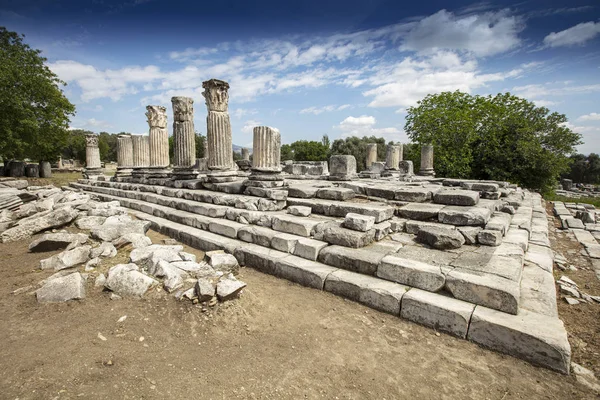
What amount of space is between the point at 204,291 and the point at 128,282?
3.24 ft

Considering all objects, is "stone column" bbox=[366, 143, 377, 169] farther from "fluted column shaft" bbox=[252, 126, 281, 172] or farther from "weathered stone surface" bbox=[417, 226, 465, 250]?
"weathered stone surface" bbox=[417, 226, 465, 250]

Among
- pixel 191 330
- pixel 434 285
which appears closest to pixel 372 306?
pixel 434 285

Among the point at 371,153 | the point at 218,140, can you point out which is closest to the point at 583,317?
the point at 218,140

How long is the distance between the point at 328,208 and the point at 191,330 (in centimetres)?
343

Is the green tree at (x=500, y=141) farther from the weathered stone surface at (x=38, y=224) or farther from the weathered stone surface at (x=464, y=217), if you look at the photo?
the weathered stone surface at (x=38, y=224)

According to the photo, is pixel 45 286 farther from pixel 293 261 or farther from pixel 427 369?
pixel 427 369

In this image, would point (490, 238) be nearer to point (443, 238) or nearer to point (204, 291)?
point (443, 238)

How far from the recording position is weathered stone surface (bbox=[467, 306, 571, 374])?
2.42m

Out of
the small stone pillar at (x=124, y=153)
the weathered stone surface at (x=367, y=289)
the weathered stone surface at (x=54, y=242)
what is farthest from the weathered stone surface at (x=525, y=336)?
the small stone pillar at (x=124, y=153)

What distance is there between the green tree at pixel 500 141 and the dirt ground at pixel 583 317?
37.8ft

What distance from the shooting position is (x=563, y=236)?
7230mm

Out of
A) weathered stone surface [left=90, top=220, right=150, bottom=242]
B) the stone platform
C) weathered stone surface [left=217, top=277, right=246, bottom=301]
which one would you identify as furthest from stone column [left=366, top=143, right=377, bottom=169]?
weathered stone surface [left=217, top=277, right=246, bottom=301]

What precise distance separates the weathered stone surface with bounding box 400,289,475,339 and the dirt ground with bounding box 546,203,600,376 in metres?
0.90

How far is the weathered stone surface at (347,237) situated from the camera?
4.27 meters
